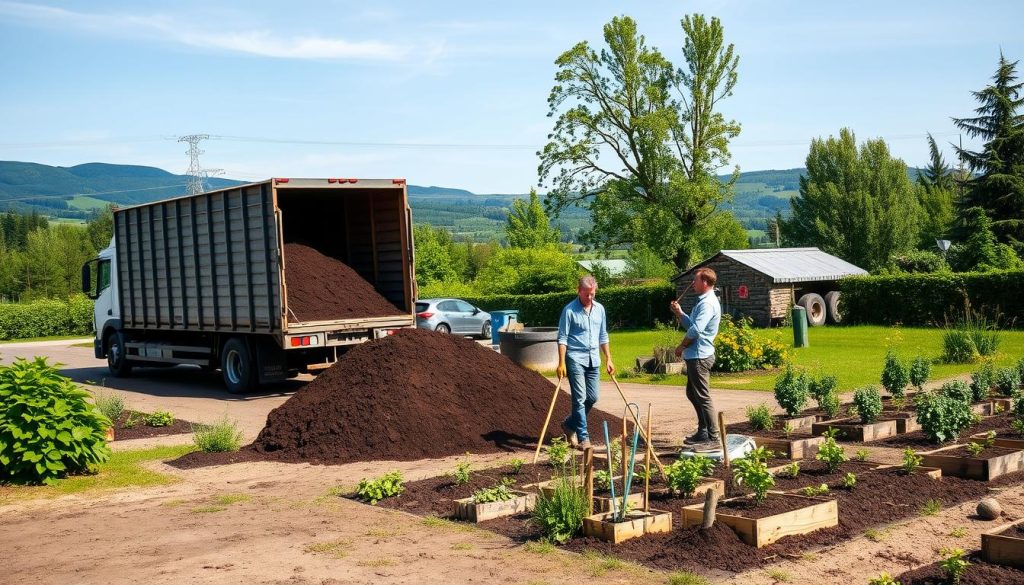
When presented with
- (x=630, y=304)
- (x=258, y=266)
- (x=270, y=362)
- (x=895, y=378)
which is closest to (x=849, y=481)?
(x=895, y=378)

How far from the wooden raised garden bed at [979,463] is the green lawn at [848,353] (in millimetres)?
4610

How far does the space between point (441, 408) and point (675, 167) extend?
1532 inches

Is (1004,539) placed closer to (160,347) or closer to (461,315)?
(160,347)

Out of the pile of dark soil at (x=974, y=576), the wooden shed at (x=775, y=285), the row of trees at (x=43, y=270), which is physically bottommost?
the pile of dark soil at (x=974, y=576)

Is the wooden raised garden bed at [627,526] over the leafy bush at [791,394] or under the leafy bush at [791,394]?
under

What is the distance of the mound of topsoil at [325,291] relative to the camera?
1786 centimetres

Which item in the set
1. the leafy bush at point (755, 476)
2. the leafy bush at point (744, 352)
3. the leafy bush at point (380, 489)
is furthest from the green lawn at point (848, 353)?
the leafy bush at point (380, 489)

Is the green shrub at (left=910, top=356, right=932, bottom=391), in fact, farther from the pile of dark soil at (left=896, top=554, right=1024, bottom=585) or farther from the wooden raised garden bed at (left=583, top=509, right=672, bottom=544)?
the pile of dark soil at (left=896, top=554, right=1024, bottom=585)

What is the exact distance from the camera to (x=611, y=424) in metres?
12.5

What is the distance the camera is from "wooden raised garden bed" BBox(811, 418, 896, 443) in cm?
1117

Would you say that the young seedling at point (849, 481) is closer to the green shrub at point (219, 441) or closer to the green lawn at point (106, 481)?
the green lawn at point (106, 481)

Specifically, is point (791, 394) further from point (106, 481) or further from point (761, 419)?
point (106, 481)

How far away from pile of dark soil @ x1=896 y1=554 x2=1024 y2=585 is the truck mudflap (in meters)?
14.2

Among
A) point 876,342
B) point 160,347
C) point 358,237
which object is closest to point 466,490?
point 358,237
